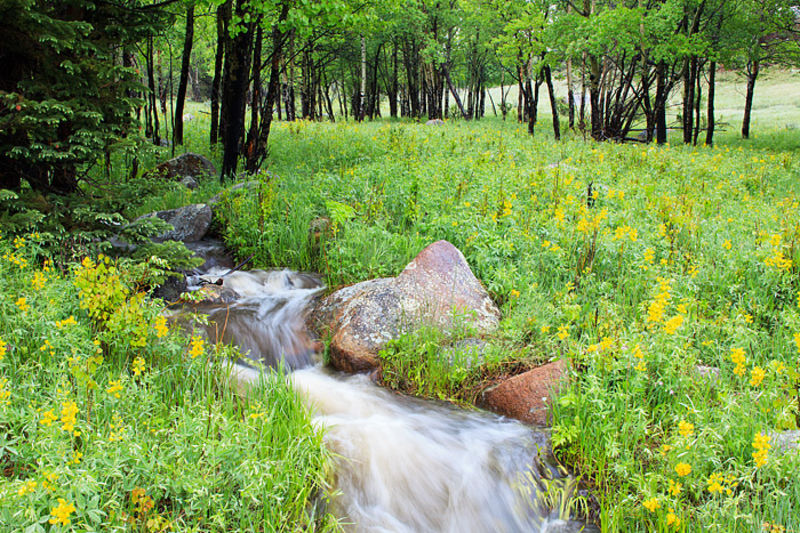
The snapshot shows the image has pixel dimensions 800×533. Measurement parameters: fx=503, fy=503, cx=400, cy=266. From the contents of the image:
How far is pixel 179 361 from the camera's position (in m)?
4.11

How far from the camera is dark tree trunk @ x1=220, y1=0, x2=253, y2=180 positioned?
10867mm

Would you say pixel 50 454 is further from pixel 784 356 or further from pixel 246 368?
pixel 784 356

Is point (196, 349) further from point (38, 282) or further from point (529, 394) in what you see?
point (529, 394)

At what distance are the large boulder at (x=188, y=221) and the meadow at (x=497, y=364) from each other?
1.52 ft

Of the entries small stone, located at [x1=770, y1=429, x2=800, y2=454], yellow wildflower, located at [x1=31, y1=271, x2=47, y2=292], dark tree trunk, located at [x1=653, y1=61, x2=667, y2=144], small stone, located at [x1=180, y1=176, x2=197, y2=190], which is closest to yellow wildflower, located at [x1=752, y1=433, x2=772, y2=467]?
small stone, located at [x1=770, y1=429, x2=800, y2=454]

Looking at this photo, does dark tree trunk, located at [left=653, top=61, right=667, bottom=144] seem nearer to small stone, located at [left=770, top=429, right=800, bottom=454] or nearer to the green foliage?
the green foliage

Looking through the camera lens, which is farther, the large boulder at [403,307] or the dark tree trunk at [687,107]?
the dark tree trunk at [687,107]

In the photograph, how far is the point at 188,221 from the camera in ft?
29.3

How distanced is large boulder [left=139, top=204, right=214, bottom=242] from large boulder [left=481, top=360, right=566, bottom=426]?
6378mm

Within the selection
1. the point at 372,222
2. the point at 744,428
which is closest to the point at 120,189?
the point at 372,222

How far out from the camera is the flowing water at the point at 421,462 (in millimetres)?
3508

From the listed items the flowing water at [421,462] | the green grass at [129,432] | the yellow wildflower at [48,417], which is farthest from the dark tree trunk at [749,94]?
the yellow wildflower at [48,417]

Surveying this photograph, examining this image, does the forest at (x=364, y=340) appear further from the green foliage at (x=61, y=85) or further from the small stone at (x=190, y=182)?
the small stone at (x=190, y=182)

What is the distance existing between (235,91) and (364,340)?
8.26m
